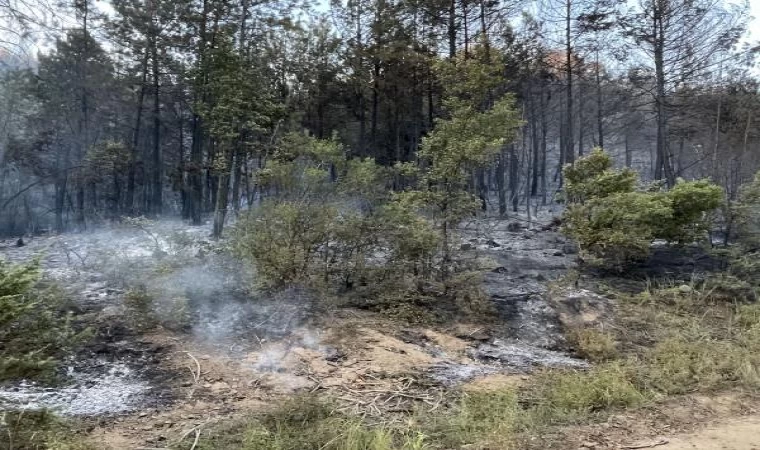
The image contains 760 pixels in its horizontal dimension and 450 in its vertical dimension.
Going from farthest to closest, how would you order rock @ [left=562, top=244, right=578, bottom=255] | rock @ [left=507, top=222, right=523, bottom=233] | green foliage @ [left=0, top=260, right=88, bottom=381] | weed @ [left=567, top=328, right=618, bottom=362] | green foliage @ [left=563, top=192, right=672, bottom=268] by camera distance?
rock @ [left=507, top=222, right=523, bottom=233] → rock @ [left=562, top=244, right=578, bottom=255] → green foliage @ [left=563, top=192, right=672, bottom=268] → weed @ [left=567, top=328, right=618, bottom=362] → green foliage @ [left=0, top=260, right=88, bottom=381]

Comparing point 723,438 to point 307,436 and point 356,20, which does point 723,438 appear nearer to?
point 307,436

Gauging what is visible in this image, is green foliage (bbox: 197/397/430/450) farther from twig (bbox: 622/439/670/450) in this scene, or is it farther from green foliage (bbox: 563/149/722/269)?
green foliage (bbox: 563/149/722/269)

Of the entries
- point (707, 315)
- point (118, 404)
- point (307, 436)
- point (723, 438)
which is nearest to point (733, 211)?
point (707, 315)

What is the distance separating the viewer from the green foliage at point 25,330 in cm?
309

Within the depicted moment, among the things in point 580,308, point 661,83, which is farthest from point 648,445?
point 661,83

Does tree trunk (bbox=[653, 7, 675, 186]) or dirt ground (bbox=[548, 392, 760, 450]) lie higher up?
tree trunk (bbox=[653, 7, 675, 186])

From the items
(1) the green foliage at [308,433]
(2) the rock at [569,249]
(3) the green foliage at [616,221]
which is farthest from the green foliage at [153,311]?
(2) the rock at [569,249]

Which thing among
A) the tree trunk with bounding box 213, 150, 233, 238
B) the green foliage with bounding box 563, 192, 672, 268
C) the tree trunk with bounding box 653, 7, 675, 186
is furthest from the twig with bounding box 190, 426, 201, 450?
the tree trunk with bounding box 653, 7, 675, 186

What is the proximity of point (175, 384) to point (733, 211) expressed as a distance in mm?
10152

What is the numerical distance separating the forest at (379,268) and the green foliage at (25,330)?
0.07 feet

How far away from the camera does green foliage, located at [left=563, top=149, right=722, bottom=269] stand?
9.02m

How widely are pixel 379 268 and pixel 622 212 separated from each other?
4382 mm

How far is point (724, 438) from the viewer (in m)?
3.96

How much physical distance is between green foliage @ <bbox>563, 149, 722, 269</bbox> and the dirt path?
16.0 feet
